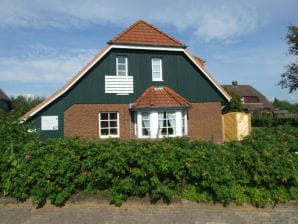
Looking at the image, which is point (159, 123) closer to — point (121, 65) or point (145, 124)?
point (145, 124)

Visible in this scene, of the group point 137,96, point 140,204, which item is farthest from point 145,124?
point 140,204

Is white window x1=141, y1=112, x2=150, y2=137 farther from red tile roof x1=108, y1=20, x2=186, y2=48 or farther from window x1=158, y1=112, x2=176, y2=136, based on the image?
red tile roof x1=108, y1=20, x2=186, y2=48

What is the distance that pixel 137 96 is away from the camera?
17.9 m

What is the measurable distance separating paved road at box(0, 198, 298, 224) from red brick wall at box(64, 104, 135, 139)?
32.7ft

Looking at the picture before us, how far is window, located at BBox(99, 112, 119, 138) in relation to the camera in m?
17.4

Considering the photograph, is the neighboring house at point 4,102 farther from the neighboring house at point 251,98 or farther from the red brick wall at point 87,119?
the neighboring house at point 251,98

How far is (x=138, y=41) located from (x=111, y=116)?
15.8 ft

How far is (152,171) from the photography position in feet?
20.8

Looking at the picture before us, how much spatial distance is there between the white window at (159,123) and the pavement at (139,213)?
34.2 feet

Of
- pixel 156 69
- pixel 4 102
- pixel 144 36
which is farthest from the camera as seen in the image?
pixel 4 102

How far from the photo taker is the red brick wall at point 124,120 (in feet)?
55.0

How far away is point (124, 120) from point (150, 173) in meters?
11.3

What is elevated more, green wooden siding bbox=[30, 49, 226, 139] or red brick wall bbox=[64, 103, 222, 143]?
green wooden siding bbox=[30, 49, 226, 139]

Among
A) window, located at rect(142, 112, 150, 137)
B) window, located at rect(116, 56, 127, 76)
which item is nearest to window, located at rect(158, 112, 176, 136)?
window, located at rect(142, 112, 150, 137)
